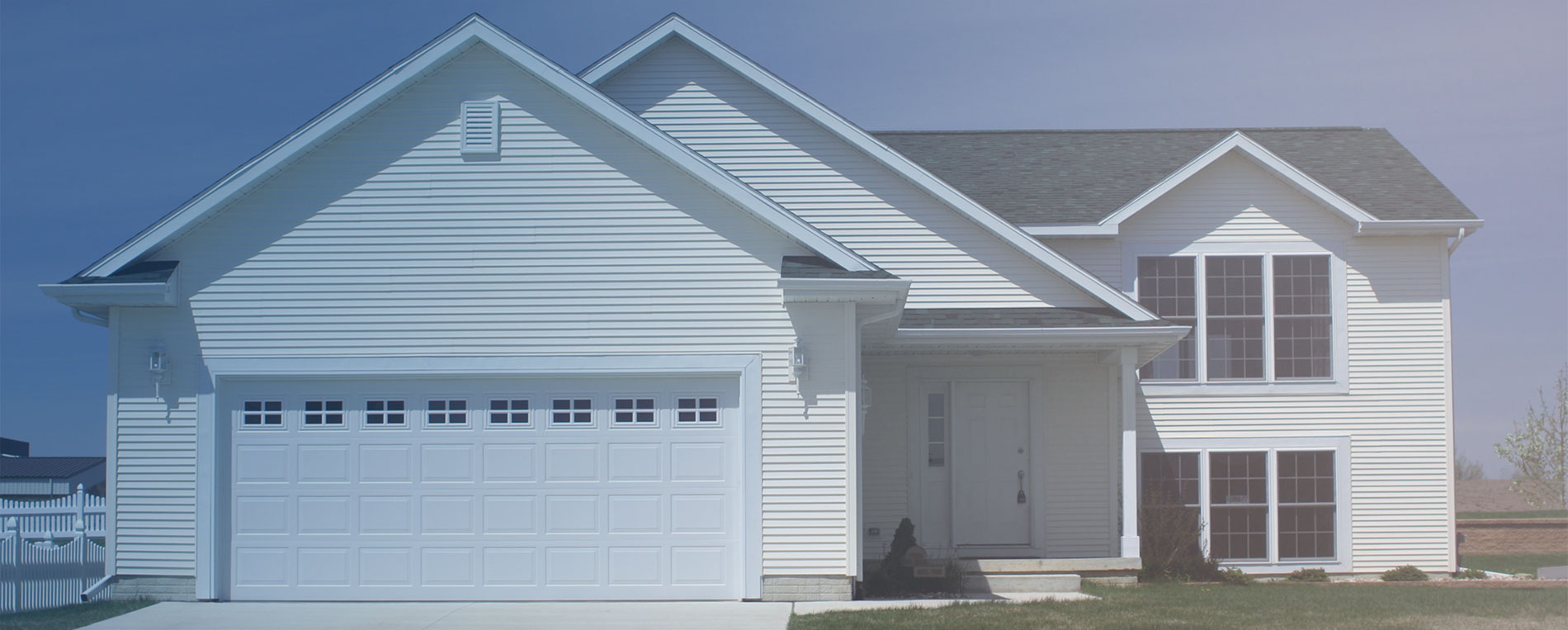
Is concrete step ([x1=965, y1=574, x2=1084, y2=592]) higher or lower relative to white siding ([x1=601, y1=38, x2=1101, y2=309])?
lower

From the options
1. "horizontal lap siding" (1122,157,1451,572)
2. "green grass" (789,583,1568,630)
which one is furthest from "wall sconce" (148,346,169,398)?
Answer: "horizontal lap siding" (1122,157,1451,572)

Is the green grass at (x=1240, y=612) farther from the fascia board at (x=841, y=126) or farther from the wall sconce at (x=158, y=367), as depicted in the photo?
the wall sconce at (x=158, y=367)

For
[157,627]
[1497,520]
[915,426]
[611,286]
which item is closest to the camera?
[157,627]

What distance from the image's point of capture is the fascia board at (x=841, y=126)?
16.0 meters

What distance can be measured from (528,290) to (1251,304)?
10.4 meters

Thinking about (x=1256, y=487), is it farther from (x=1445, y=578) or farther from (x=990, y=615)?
(x=990, y=615)

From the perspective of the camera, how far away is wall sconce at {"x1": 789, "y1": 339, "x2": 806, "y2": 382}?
41.3 ft

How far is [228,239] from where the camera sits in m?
12.9

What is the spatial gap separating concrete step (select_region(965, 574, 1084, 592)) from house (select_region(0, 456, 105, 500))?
19785 mm

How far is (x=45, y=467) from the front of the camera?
25.8m

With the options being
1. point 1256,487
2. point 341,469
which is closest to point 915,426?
point 1256,487

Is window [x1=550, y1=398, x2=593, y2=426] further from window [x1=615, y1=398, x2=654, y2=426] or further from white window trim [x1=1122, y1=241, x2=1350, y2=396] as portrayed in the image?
white window trim [x1=1122, y1=241, x2=1350, y2=396]

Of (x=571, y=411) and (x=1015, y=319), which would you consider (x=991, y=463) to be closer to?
(x=1015, y=319)


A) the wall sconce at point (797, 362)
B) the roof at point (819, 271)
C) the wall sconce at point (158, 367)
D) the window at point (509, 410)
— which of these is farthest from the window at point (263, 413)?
the roof at point (819, 271)
